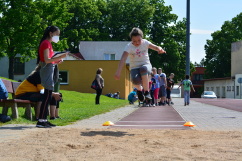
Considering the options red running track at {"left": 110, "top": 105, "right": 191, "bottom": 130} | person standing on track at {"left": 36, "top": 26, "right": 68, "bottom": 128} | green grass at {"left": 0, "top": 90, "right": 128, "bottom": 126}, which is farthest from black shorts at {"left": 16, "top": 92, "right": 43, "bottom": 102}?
red running track at {"left": 110, "top": 105, "right": 191, "bottom": 130}

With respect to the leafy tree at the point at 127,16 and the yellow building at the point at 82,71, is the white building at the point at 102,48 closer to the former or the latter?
the leafy tree at the point at 127,16

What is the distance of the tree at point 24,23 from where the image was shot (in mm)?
40656

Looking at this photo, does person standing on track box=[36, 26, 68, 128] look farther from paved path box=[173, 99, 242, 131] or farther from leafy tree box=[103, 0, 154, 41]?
leafy tree box=[103, 0, 154, 41]

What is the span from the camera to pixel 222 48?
3396 inches

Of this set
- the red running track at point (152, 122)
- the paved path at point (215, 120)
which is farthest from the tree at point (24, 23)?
the red running track at point (152, 122)

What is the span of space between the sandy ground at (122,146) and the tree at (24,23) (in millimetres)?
34354

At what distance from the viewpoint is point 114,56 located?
6538 cm

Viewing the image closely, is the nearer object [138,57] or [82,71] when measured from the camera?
[138,57]

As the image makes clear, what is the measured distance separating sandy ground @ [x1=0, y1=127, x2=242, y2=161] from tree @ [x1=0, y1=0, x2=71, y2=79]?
113ft

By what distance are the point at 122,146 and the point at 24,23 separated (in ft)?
121

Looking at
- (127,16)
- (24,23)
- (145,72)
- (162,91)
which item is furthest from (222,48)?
(145,72)

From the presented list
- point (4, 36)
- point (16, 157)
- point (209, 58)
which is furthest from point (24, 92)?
point (209, 58)

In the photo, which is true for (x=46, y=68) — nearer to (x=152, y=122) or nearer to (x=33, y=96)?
(x=33, y=96)

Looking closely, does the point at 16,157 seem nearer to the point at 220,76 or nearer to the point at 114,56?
the point at 114,56
